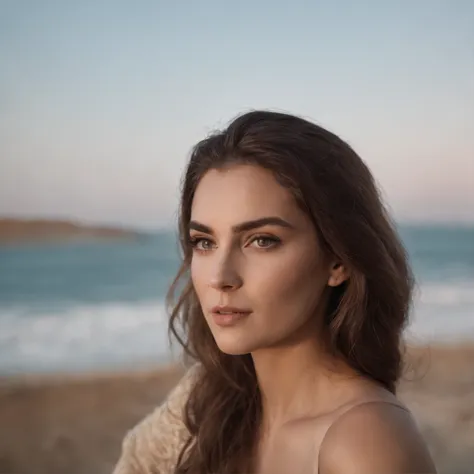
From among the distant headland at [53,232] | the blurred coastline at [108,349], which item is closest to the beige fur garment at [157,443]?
the blurred coastline at [108,349]

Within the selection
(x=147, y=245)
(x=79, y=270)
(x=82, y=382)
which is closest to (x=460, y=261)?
(x=147, y=245)

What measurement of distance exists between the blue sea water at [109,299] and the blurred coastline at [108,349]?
0.04 ft

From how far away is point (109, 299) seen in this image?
244 inches

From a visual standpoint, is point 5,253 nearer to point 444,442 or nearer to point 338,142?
point 444,442

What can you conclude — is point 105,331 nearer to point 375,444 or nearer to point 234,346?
point 234,346

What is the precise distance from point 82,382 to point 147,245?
2.48 m

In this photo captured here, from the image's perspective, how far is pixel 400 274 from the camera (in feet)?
4.17

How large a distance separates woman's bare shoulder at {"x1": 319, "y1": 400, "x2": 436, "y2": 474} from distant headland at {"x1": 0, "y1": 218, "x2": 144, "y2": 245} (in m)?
4.42

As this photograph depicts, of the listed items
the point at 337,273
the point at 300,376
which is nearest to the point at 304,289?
the point at 337,273

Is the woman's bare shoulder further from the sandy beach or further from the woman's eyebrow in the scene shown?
the sandy beach

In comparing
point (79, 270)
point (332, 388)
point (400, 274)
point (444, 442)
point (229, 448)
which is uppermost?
point (400, 274)

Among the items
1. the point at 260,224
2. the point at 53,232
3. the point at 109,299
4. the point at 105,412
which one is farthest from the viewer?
the point at 109,299

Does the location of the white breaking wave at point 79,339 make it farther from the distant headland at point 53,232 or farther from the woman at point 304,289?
the woman at point 304,289

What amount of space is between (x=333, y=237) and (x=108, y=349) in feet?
12.1
